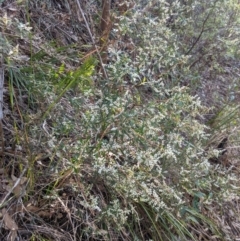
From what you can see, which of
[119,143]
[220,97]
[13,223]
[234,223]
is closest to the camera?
[13,223]

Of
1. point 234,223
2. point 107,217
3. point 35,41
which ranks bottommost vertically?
point 234,223

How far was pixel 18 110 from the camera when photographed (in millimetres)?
2078

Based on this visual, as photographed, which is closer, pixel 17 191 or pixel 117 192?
pixel 17 191

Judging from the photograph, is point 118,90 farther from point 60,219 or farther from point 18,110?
point 60,219

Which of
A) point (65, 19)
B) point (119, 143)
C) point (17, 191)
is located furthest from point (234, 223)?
point (65, 19)

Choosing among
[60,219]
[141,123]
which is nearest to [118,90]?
[141,123]

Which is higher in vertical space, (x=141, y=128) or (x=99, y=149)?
(x=141, y=128)

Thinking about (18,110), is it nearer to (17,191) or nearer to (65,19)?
(17,191)

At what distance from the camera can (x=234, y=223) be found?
273 centimetres

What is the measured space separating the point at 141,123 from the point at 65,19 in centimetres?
132

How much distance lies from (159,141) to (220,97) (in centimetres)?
145

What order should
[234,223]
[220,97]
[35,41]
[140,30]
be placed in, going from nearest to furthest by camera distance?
1. [140,30]
2. [35,41]
3. [234,223]
4. [220,97]

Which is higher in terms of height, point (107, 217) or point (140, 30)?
point (140, 30)

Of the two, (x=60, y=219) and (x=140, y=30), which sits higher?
(x=140, y=30)
